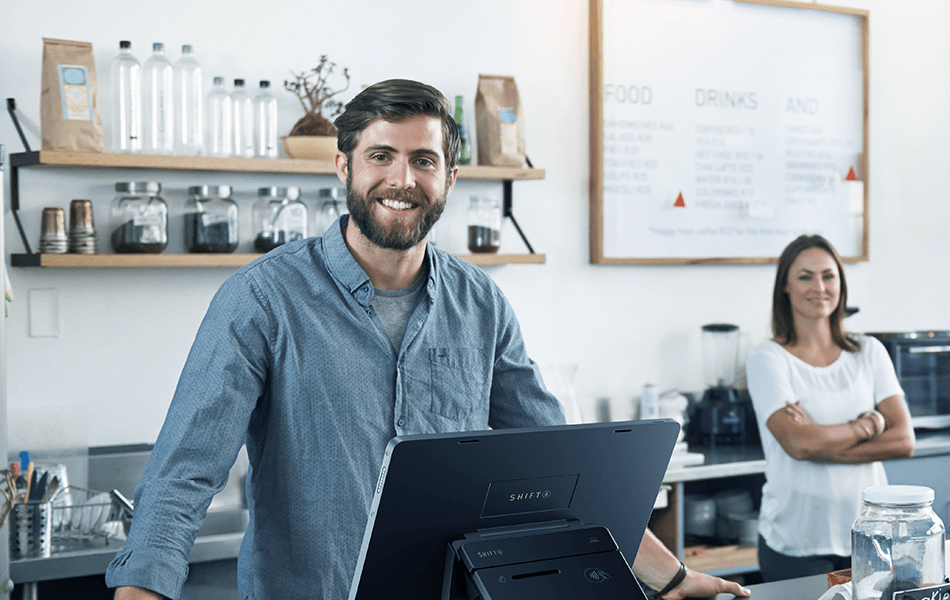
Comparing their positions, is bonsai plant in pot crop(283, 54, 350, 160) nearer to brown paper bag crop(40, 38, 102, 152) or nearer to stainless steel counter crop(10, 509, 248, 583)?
brown paper bag crop(40, 38, 102, 152)

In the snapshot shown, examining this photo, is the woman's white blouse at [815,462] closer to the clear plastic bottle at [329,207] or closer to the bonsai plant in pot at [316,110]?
the clear plastic bottle at [329,207]

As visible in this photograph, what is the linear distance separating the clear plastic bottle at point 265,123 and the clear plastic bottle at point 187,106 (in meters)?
0.17

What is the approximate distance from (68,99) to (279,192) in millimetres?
597

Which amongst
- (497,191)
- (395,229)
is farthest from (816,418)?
(395,229)

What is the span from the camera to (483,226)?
3.07 meters

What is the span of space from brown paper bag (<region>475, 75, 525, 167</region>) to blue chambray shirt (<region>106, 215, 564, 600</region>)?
157 cm

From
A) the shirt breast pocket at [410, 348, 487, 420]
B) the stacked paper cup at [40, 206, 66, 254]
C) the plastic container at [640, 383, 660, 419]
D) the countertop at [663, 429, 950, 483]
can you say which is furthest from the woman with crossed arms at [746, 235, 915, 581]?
the stacked paper cup at [40, 206, 66, 254]

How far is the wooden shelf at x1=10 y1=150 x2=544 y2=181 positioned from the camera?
8.14 ft

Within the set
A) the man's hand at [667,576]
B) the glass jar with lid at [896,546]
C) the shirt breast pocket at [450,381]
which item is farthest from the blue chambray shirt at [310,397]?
the glass jar with lid at [896,546]

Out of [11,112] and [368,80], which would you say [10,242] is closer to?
[11,112]

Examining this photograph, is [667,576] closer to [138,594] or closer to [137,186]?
[138,594]

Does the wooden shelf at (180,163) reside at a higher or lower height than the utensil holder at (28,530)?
higher

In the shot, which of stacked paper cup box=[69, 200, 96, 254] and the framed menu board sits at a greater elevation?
the framed menu board

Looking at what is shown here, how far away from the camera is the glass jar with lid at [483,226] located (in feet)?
10.0
